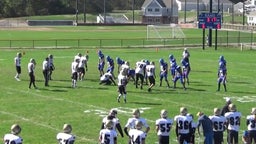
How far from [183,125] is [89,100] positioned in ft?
34.7

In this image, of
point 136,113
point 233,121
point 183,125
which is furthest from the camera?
point 233,121

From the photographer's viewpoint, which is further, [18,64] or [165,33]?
[165,33]

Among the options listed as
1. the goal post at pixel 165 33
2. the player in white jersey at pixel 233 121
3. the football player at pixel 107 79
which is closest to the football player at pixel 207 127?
the player in white jersey at pixel 233 121

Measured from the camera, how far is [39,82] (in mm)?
29922

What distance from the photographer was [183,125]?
1443 cm

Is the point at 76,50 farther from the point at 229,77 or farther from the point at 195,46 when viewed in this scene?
the point at 229,77

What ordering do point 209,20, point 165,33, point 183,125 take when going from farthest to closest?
point 165,33 < point 209,20 < point 183,125

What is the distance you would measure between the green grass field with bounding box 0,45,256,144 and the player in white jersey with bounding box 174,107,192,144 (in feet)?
8.35

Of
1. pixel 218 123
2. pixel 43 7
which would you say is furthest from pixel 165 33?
pixel 43 7

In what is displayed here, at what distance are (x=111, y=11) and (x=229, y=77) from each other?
121 metres

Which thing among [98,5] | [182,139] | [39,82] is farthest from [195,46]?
[98,5]

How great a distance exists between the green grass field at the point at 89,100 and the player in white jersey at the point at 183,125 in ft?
8.35

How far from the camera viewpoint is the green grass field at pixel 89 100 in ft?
62.7

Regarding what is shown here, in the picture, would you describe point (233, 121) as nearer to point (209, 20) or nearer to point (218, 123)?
point (218, 123)
